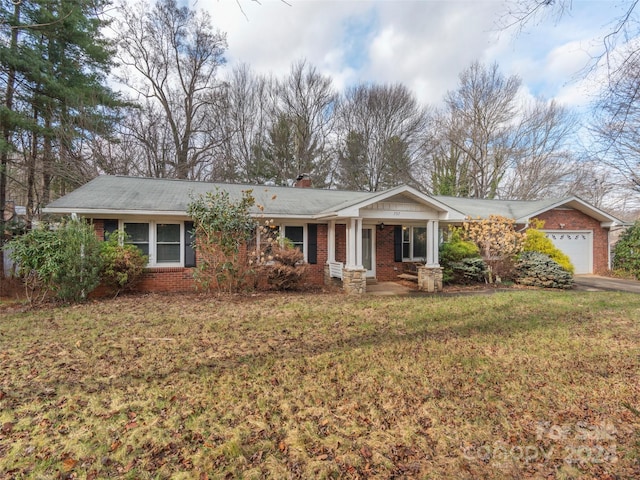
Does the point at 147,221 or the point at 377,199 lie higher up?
the point at 377,199

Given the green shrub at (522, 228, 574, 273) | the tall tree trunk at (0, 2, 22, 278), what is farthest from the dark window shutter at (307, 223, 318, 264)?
the tall tree trunk at (0, 2, 22, 278)

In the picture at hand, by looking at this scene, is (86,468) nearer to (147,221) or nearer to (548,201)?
(147,221)

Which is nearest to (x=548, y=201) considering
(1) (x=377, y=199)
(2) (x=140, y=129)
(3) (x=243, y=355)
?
(1) (x=377, y=199)

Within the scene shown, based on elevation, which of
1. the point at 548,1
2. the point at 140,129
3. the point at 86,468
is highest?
the point at 140,129

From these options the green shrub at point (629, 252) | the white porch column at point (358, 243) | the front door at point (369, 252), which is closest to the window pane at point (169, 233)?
the white porch column at point (358, 243)

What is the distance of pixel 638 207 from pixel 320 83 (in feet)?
67.8

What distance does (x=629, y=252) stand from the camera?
13180 mm

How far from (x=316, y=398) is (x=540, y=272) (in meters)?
10.3

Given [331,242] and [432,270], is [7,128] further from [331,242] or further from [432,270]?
[432,270]

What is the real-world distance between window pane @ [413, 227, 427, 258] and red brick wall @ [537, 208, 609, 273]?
633 centimetres

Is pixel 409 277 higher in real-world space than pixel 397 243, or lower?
lower

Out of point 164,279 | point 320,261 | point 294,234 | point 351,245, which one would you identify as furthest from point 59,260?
point 351,245

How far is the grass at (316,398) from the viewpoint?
244 cm

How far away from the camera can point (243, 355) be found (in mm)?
4457
